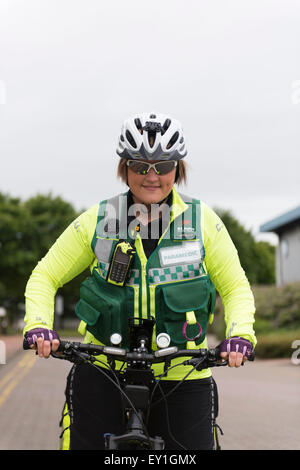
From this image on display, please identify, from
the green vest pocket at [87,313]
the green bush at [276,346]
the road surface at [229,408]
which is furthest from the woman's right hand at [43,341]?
the green bush at [276,346]

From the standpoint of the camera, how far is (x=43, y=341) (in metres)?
3.19

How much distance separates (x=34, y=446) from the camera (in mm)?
8641

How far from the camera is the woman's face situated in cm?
358

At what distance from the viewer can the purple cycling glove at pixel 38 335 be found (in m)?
3.21

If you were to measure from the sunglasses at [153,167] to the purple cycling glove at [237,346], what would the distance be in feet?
2.88

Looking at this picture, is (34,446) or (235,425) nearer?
(34,446)

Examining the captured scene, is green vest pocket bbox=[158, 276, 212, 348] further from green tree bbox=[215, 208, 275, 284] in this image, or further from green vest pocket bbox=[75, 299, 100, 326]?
green tree bbox=[215, 208, 275, 284]

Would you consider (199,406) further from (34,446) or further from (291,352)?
(291,352)

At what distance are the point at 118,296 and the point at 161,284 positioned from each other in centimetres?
21

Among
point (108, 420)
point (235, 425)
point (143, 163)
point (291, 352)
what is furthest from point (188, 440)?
point (291, 352)

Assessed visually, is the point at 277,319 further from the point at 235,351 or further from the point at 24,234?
the point at 24,234

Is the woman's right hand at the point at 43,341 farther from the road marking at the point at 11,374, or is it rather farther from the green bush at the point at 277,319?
the green bush at the point at 277,319

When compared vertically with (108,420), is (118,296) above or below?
above

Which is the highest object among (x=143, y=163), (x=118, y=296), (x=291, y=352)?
(x=143, y=163)
